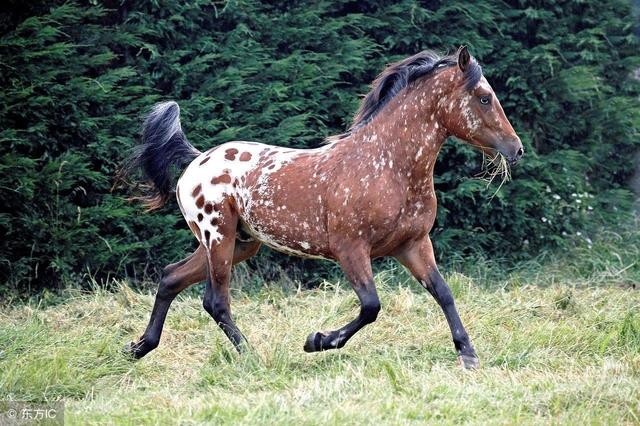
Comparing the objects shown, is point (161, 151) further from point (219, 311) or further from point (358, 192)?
point (358, 192)

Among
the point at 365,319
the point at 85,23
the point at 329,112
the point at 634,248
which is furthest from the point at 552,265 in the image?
the point at 85,23

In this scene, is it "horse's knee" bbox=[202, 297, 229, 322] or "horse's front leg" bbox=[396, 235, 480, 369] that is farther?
"horse's knee" bbox=[202, 297, 229, 322]

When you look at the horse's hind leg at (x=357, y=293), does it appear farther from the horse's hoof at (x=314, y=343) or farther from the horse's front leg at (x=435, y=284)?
the horse's front leg at (x=435, y=284)

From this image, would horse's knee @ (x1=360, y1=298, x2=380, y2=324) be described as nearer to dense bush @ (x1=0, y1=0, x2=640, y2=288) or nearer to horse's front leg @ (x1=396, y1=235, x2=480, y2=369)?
horse's front leg @ (x1=396, y1=235, x2=480, y2=369)

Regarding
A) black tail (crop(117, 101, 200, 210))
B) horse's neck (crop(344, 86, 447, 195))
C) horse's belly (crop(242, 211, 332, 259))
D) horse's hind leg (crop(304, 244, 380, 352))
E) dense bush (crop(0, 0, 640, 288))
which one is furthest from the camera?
dense bush (crop(0, 0, 640, 288))

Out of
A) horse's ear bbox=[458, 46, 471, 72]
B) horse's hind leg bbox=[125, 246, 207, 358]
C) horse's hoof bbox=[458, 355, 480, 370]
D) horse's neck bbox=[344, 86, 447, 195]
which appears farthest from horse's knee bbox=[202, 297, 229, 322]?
horse's ear bbox=[458, 46, 471, 72]

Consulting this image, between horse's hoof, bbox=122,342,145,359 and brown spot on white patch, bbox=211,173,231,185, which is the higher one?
brown spot on white patch, bbox=211,173,231,185

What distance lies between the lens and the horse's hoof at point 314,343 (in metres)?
6.00

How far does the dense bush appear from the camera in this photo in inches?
325

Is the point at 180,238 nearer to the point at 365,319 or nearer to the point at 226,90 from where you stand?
the point at 226,90

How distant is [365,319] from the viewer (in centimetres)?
598

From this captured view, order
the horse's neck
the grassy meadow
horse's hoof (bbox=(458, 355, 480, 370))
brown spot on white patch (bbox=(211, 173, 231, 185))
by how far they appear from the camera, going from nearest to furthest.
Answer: the grassy meadow < horse's hoof (bbox=(458, 355, 480, 370)) < the horse's neck < brown spot on white patch (bbox=(211, 173, 231, 185))

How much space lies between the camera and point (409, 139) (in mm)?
6176

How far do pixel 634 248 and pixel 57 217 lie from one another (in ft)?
19.2
